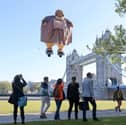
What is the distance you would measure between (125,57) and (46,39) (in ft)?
24.7

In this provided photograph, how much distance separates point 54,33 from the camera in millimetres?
19219

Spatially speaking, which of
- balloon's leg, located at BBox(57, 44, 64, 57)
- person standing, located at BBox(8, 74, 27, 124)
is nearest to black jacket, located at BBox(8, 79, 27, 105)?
person standing, located at BBox(8, 74, 27, 124)

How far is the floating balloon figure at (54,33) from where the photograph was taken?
19.1 metres

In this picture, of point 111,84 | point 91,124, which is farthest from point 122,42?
point 111,84

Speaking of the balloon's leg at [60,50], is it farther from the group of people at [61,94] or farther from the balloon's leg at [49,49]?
the group of people at [61,94]

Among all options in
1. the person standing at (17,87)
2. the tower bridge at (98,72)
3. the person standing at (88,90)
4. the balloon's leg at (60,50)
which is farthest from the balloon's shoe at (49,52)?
the tower bridge at (98,72)

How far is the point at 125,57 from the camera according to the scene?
2514 centimetres

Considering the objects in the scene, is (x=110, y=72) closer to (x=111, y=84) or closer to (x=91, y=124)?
(x=111, y=84)

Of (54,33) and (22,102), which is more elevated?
(54,33)

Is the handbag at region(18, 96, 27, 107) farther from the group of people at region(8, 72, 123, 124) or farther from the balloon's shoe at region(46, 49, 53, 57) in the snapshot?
the balloon's shoe at region(46, 49, 53, 57)

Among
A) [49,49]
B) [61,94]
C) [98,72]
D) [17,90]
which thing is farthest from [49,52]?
[98,72]

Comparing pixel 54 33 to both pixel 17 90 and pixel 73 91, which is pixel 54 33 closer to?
pixel 73 91

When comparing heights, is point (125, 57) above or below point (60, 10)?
below

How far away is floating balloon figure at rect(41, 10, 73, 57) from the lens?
62.7 feet
